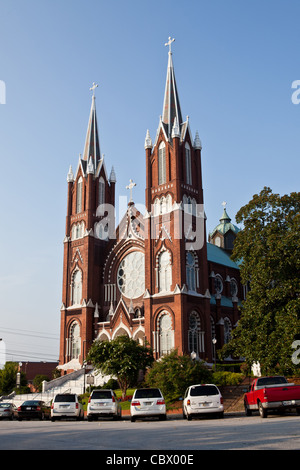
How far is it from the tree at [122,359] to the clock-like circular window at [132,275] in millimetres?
13905

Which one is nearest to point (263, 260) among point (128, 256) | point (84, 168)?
point (128, 256)

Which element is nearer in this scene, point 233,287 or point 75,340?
point 75,340

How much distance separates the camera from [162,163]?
5219 cm

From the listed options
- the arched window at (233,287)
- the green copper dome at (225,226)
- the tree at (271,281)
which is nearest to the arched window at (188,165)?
the arched window at (233,287)

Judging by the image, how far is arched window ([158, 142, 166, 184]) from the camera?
5156cm

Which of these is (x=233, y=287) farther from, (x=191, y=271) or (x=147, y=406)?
(x=147, y=406)

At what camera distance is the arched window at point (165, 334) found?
1811 inches

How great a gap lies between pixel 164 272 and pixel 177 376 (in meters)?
18.0

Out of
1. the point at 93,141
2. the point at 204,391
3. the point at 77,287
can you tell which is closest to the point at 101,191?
the point at 93,141

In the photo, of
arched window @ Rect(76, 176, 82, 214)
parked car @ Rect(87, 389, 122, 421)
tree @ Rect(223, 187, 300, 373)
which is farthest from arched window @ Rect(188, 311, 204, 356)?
parked car @ Rect(87, 389, 122, 421)

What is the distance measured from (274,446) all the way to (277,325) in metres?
19.4

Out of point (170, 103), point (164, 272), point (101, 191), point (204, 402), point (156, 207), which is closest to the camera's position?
point (204, 402)

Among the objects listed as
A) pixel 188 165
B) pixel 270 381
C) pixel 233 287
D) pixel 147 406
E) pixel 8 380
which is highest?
pixel 188 165
